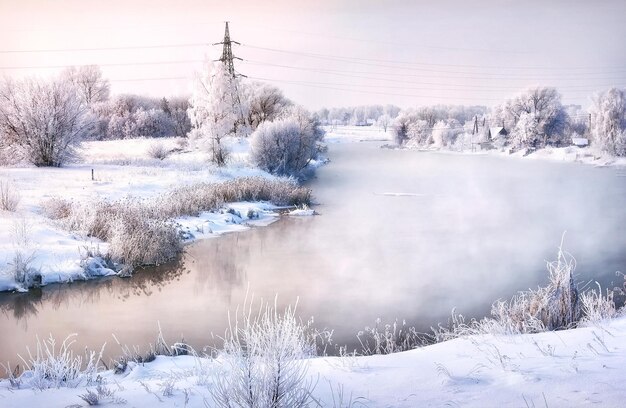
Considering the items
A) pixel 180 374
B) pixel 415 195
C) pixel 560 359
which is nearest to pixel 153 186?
pixel 415 195

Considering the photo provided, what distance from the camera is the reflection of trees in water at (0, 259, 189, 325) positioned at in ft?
32.8

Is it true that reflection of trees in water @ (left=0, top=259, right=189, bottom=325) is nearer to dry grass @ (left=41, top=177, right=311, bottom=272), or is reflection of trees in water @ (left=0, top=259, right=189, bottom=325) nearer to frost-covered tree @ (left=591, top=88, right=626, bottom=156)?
dry grass @ (left=41, top=177, right=311, bottom=272)

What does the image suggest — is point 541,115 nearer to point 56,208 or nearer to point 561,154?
point 561,154

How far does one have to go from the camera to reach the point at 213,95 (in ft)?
96.2

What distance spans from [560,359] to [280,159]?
25.7m

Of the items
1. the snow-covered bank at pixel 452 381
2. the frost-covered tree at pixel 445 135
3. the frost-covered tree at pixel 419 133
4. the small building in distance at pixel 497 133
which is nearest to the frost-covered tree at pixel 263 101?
the frost-covered tree at pixel 445 135

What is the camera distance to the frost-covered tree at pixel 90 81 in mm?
56281

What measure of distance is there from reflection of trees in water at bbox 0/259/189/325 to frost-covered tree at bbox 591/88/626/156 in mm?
35749

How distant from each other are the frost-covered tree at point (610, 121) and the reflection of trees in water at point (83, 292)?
35749 mm

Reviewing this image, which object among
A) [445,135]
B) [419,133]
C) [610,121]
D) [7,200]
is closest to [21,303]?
[7,200]

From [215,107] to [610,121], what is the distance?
3206 cm

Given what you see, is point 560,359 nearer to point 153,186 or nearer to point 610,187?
point 153,186

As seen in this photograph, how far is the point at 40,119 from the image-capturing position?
22547mm

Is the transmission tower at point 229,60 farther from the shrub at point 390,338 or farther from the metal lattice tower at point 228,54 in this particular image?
the shrub at point 390,338
